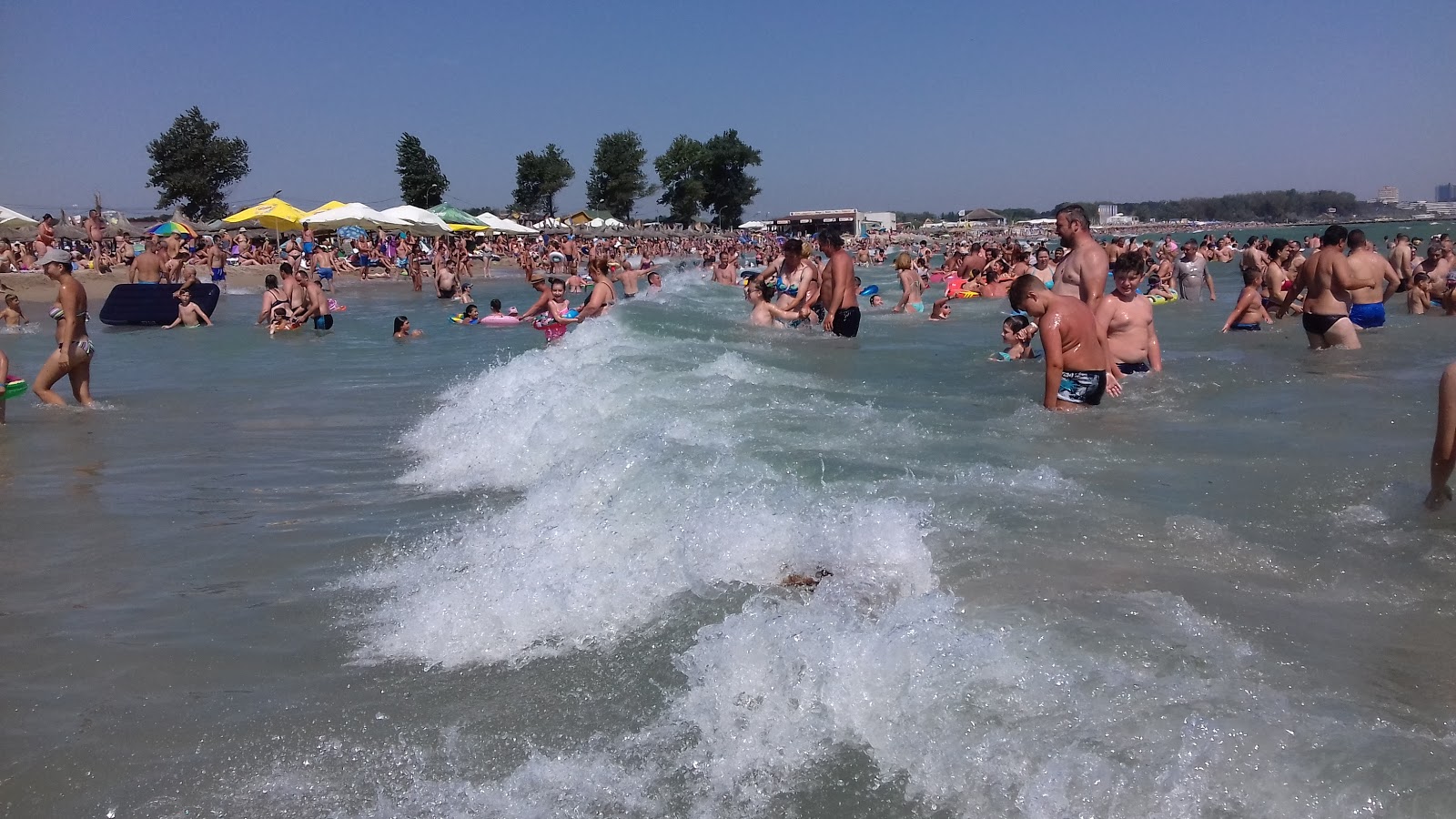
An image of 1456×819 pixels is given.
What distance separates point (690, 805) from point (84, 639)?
2.36 m

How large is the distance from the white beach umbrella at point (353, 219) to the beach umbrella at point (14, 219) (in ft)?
22.2

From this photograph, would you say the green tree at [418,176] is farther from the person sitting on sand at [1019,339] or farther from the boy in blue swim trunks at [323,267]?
the person sitting on sand at [1019,339]

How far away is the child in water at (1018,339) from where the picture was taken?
9117mm

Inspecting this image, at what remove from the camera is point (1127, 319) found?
7289 millimetres

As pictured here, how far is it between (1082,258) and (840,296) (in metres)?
3.63

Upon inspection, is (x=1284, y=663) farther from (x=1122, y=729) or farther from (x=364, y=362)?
(x=364, y=362)

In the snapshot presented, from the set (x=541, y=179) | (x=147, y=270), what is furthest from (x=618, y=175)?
(x=147, y=270)

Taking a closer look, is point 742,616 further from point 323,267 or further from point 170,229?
point 170,229

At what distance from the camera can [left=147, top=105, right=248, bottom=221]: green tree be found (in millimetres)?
43438

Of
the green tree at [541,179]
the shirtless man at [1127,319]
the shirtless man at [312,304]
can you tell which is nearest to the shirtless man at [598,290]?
the shirtless man at [312,304]

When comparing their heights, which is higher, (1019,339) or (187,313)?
(187,313)

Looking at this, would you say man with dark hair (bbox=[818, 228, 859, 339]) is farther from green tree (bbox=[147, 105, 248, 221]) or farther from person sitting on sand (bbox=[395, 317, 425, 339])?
green tree (bbox=[147, 105, 248, 221])

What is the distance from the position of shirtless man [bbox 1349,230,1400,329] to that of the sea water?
2504mm

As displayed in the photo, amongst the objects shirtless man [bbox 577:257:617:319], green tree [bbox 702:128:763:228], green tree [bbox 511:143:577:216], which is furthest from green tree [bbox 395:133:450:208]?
shirtless man [bbox 577:257:617:319]
